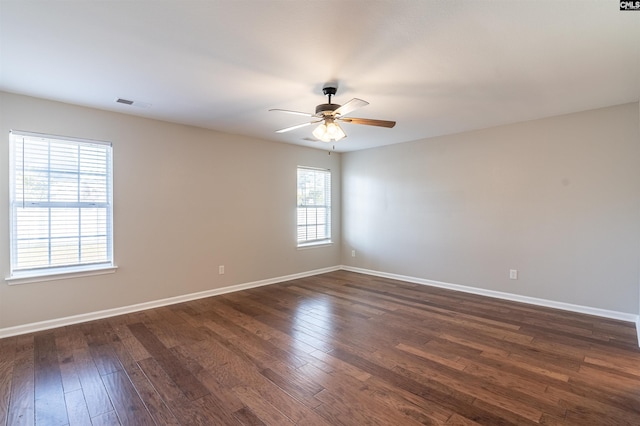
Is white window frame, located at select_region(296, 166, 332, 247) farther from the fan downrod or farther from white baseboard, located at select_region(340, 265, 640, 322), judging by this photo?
the fan downrod

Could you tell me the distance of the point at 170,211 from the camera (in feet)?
13.5

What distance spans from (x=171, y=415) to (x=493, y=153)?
4.69 meters

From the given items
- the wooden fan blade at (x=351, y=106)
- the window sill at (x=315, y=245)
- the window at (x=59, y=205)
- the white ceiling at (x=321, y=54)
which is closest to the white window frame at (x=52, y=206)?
the window at (x=59, y=205)

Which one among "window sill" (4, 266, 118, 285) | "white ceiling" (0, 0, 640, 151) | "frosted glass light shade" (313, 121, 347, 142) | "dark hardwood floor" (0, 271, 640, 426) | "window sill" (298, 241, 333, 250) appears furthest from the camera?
"window sill" (298, 241, 333, 250)

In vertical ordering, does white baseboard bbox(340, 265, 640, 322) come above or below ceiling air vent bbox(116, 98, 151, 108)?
below

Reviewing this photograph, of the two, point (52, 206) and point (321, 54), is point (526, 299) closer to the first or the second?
point (321, 54)

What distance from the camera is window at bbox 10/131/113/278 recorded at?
317cm

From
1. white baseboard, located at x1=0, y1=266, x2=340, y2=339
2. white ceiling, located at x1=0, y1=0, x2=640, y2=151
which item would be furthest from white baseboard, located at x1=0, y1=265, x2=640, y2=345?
white ceiling, located at x1=0, y1=0, x2=640, y2=151

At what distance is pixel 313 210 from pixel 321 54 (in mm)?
3908

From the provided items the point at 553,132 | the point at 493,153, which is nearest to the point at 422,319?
the point at 493,153

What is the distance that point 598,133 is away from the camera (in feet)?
11.8

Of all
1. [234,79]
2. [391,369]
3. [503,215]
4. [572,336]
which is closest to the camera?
[391,369]

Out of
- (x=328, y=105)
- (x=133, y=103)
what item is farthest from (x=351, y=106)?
(x=133, y=103)

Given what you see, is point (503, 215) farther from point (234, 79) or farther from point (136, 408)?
point (136, 408)
